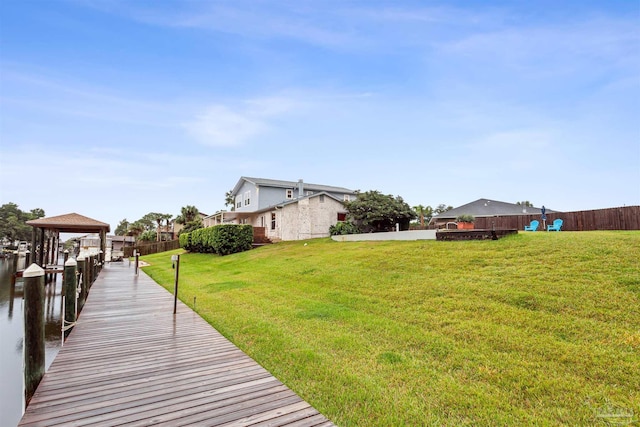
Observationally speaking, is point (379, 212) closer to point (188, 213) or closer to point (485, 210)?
point (485, 210)

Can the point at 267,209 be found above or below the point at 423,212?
above

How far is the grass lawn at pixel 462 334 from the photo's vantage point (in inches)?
133

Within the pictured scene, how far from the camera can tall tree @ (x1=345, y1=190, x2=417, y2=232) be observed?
2727 centimetres

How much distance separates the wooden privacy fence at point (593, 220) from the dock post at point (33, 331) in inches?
742

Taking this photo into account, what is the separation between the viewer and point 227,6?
43.3 ft

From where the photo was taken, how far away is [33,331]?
3910mm

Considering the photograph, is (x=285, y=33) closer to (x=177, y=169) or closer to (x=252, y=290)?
(x=252, y=290)

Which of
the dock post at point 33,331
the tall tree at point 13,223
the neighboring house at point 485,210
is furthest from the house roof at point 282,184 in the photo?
the tall tree at point 13,223

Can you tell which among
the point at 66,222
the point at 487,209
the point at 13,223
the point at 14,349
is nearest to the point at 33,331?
the point at 14,349

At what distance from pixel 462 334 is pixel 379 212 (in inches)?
865

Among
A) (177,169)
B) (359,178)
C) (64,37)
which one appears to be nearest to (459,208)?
(359,178)

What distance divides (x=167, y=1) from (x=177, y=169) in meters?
16.1

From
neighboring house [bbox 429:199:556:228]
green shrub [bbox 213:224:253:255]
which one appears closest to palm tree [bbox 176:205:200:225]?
green shrub [bbox 213:224:253:255]

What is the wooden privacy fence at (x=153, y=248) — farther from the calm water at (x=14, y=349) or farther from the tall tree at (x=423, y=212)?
the tall tree at (x=423, y=212)
